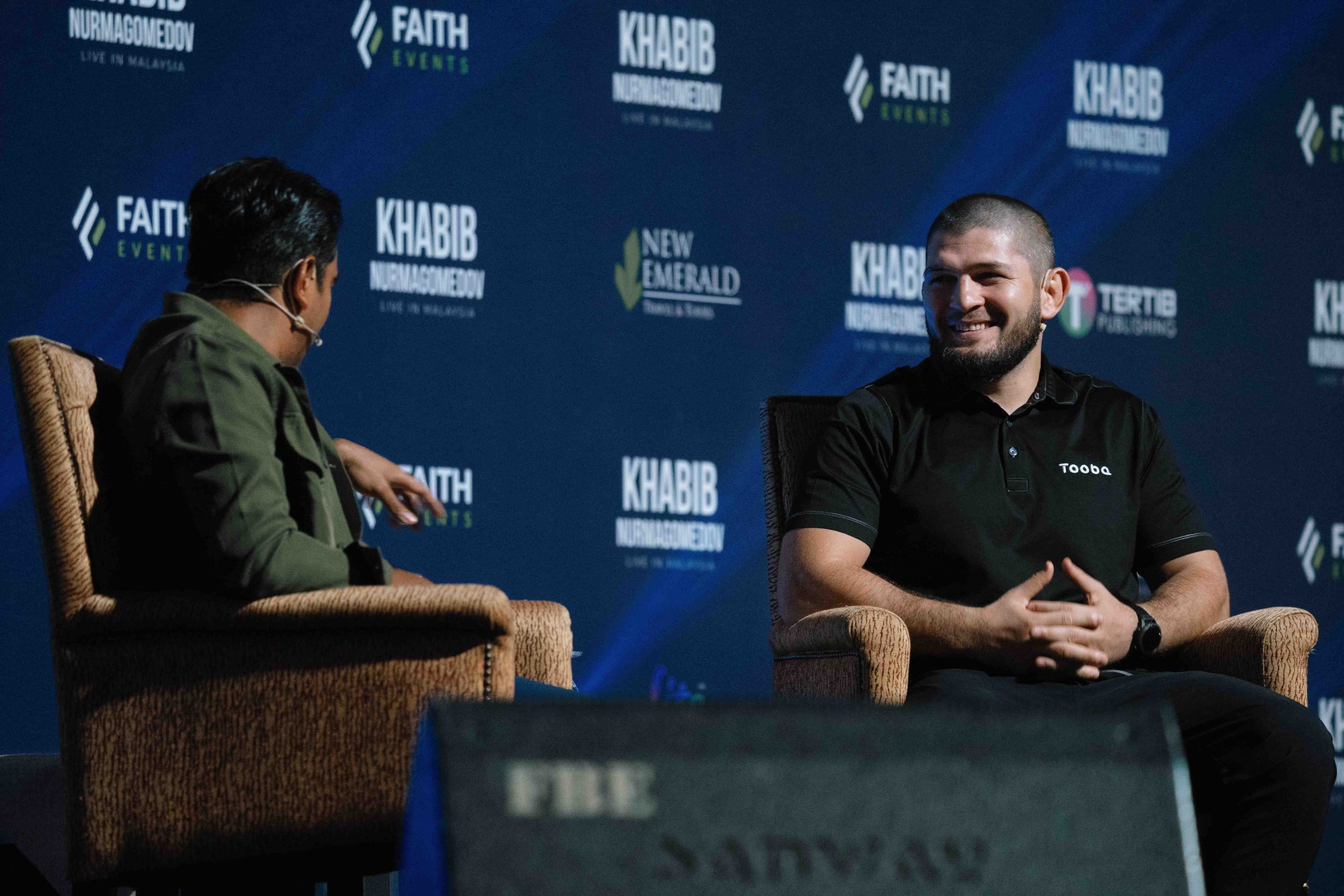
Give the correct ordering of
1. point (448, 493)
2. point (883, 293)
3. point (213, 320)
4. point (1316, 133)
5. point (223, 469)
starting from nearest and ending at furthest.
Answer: point (223, 469) → point (213, 320) → point (448, 493) → point (883, 293) → point (1316, 133)


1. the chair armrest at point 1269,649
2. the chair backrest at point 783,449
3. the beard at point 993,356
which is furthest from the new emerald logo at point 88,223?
the chair armrest at point 1269,649

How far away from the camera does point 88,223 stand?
11.0 ft

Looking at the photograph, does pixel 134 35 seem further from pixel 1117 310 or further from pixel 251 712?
pixel 1117 310

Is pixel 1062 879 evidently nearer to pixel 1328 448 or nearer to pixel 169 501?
pixel 169 501

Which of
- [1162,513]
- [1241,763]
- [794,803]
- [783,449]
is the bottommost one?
[1241,763]

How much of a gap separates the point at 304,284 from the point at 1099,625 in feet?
4.34

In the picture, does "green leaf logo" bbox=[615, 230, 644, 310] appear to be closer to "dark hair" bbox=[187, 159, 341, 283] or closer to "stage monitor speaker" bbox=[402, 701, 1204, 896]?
"dark hair" bbox=[187, 159, 341, 283]

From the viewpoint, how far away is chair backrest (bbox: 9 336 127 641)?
167 cm

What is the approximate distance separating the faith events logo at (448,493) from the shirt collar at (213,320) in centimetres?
167

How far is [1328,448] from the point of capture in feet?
13.9

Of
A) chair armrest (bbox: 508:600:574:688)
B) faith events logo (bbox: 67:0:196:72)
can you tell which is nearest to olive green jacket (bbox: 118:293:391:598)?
chair armrest (bbox: 508:600:574:688)

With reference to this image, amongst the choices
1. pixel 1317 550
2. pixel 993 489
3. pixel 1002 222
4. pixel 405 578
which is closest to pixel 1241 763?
pixel 993 489

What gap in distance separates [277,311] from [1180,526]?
1.58 m

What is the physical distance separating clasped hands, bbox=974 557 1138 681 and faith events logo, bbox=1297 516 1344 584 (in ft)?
8.02
